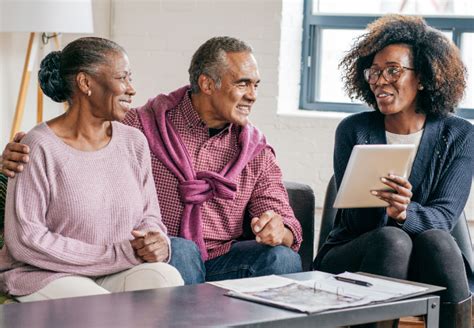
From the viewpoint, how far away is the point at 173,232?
319 centimetres

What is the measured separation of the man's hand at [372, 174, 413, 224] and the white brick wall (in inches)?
57.4

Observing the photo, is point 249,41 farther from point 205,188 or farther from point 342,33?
point 205,188

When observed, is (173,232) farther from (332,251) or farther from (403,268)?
(403,268)

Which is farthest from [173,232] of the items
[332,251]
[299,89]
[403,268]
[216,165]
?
[299,89]

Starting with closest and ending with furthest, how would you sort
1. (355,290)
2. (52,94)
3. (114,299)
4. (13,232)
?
1. (114,299)
2. (355,290)
3. (13,232)
4. (52,94)

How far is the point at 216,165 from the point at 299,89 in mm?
1653

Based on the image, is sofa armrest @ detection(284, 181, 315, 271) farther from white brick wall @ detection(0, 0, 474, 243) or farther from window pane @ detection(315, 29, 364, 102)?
window pane @ detection(315, 29, 364, 102)

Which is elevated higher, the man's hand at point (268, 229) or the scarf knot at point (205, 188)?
the scarf knot at point (205, 188)

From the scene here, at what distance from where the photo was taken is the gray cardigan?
10.5ft

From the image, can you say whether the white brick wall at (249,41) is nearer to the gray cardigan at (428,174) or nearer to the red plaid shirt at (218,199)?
the gray cardigan at (428,174)

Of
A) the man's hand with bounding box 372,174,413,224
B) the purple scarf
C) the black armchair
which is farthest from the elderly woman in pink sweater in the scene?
the black armchair

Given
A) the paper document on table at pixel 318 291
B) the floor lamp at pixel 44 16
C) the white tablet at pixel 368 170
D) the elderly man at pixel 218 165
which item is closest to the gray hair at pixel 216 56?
the elderly man at pixel 218 165

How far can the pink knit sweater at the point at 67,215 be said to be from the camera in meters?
2.61

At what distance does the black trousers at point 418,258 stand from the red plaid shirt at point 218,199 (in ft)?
0.94
